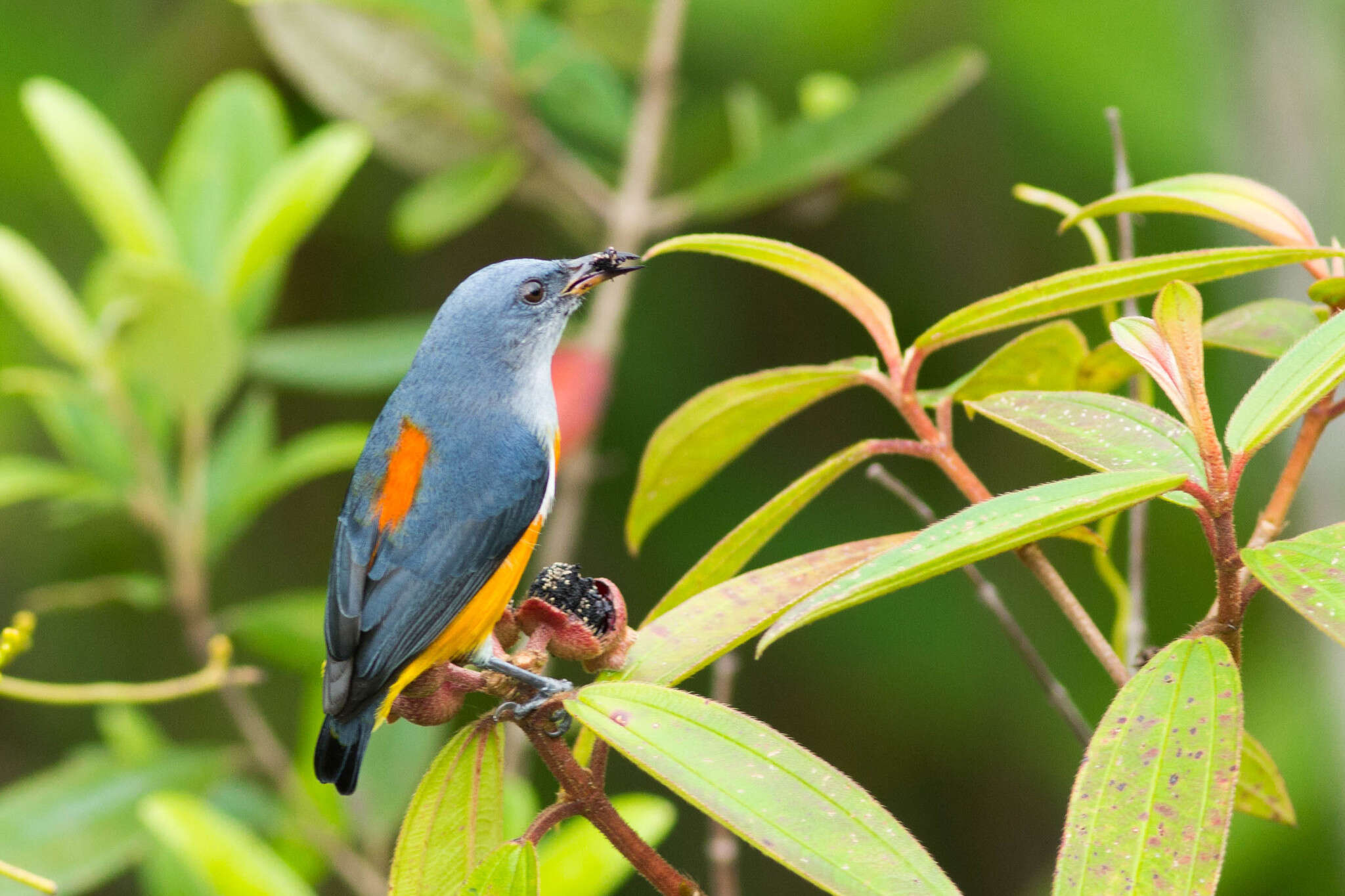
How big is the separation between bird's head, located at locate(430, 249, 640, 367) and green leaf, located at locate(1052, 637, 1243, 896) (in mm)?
911

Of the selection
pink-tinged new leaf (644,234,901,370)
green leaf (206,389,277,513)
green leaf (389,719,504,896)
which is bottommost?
green leaf (389,719,504,896)

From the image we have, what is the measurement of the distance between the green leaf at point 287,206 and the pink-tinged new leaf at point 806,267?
1.18 meters

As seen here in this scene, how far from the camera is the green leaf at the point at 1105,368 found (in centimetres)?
120

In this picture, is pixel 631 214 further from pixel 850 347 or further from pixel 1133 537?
pixel 1133 537

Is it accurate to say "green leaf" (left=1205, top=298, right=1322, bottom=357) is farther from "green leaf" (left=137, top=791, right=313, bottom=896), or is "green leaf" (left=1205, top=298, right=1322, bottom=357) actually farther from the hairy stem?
"green leaf" (left=137, top=791, right=313, bottom=896)

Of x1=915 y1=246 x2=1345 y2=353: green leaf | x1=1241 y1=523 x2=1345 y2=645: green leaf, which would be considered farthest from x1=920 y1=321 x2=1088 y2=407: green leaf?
x1=1241 y1=523 x2=1345 y2=645: green leaf

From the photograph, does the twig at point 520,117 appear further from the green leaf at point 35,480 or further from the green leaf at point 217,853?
the green leaf at point 217,853

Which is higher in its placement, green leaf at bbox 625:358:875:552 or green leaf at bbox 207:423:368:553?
green leaf at bbox 207:423:368:553

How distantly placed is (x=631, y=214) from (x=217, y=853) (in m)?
1.37

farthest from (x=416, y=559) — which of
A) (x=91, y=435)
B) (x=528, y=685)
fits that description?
(x=91, y=435)

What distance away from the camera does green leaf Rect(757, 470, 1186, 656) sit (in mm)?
727

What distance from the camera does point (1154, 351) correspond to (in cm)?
89

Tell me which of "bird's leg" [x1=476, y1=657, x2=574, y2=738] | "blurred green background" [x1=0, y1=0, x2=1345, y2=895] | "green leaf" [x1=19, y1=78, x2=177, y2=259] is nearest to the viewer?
"bird's leg" [x1=476, y1=657, x2=574, y2=738]

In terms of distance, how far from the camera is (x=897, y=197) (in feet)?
9.70
